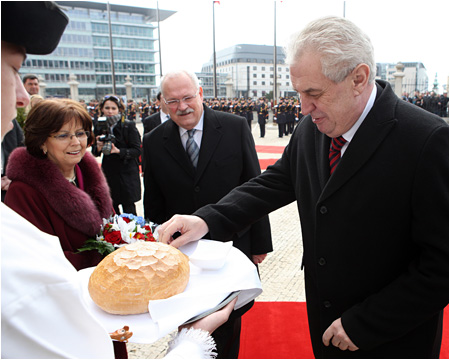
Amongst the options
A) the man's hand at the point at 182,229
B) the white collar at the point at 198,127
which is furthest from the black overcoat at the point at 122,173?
the man's hand at the point at 182,229

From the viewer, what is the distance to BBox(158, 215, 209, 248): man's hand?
1859 millimetres

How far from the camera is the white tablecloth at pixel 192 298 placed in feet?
4.26

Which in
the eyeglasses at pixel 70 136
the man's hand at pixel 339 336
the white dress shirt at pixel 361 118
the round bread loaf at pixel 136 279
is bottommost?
the man's hand at pixel 339 336

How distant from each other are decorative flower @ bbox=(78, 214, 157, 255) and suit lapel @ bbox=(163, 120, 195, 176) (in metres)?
A: 0.64

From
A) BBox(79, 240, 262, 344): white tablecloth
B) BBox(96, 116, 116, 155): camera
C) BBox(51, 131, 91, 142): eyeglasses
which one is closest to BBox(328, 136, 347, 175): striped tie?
BBox(79, 240, 262, 344): white tablecloth

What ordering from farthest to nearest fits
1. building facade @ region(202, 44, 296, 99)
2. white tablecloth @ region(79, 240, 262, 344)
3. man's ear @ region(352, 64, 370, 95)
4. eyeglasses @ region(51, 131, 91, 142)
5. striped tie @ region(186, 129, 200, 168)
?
building facade @ region(202, 44, 296, 99) < striped tie @ region(186, 129, 200, 168) < eyeglasses @ region(51, 131, 91, 142) < man's ear @ region(352, 64, 370, 95) < white tablecloth @ region(79, 240, 262, 344)

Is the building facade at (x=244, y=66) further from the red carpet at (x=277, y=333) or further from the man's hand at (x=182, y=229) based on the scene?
the man's hand at (x=182, y=229)

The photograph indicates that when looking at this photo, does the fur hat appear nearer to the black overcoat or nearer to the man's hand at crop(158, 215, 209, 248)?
the man's hand at crop(158, 215, 209, 248)

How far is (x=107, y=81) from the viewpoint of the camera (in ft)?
274

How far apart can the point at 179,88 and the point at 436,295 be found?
6.89 ft

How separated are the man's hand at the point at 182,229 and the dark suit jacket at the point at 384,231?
56 cm

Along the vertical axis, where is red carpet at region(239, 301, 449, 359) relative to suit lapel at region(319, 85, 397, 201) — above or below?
below

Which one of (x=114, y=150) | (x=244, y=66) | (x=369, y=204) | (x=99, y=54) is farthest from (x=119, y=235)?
(x=244, y=66)

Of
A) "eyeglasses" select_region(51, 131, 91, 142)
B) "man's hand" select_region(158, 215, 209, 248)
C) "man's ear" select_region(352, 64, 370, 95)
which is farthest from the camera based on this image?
"eyeglasses" select_region(51, 131, 91, 142)
